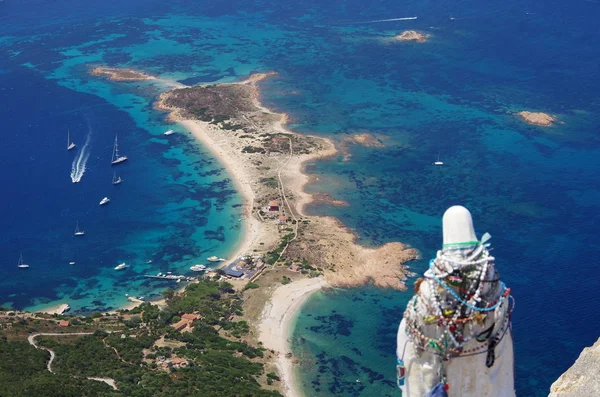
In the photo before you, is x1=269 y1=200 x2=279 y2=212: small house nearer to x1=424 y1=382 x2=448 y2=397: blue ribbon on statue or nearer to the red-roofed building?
the red-roofed building

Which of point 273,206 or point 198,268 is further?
point 273,206

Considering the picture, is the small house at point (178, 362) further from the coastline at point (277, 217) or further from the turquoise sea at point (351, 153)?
the turquoise sea at point (351, 153)

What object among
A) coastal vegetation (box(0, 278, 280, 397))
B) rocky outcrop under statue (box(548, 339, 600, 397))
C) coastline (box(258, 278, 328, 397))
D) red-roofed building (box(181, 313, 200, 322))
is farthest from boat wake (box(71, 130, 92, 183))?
rocky outcrop under statue (box(548, 339, 600, 397))

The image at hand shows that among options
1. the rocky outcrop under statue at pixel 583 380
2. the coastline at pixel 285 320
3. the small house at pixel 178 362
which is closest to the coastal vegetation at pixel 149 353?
the small house at pixel 178 362

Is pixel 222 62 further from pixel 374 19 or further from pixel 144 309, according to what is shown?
pixel 144 309

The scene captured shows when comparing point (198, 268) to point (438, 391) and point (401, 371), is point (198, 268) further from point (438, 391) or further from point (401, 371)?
point (438, 391)

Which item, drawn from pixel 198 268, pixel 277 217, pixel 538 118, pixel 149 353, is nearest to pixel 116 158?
pixel 277 217
